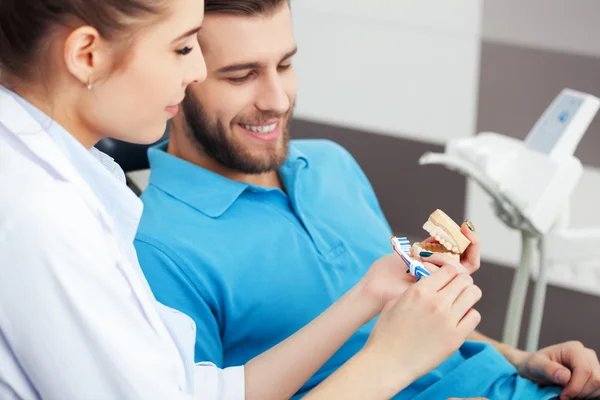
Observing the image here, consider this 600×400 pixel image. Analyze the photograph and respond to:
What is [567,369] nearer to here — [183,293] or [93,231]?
[183,293]

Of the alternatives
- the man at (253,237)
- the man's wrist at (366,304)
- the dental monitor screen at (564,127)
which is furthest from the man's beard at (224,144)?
the dental monitor screen at (564,127)

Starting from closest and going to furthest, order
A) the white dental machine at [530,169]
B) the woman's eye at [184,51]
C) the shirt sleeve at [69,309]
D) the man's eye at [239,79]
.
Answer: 1. the shirt sleeve at [69,309]
2. the woman's eye at [184,51]
3. the man's eye at [239,79]
4. the white dental machine at [530,169]

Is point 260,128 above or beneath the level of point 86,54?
beneath

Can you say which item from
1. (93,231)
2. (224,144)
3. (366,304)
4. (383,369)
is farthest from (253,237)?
(93,231)

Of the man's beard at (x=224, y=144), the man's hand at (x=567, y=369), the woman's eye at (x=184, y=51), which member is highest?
the woman's eye at (x=184, y=51)

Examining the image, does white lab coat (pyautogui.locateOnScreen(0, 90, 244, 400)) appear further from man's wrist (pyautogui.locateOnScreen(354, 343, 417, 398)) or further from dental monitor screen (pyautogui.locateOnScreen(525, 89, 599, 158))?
dental monitor screen (pyautogui.locateOnScreen(525, 89, 599, 158))

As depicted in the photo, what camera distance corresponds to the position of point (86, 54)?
0.88 meters

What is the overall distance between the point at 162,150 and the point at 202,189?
7.9 inches

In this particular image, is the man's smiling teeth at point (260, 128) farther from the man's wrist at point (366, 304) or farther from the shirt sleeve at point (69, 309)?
the shirt sleeve at point (69, 309)

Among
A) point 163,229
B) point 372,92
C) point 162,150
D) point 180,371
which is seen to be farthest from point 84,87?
point 372,92

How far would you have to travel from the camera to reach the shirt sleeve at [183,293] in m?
1.24

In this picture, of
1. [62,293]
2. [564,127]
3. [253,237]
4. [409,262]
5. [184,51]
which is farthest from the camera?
[564,127]

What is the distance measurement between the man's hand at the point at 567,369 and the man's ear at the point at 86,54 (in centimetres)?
87

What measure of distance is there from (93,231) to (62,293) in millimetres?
73
